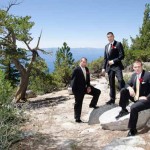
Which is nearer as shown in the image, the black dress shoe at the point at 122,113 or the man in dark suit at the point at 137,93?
the man in dark suit at the point at 137,93

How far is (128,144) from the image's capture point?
24.1 ft

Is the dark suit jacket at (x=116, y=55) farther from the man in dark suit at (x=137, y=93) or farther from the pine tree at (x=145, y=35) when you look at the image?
the pine tree at (x=145, y=35)

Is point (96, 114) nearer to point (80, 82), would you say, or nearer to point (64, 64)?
point (80, 82)

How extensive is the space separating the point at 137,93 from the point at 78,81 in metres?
2.49

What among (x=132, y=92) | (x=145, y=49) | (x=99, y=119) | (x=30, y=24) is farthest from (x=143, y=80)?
(x=145, y=49)

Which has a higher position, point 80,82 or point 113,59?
point 113,59

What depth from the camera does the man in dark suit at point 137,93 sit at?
8.04 meters

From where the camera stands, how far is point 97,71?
4041 centimetres

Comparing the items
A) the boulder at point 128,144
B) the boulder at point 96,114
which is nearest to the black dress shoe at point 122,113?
the boulder at point 96,114

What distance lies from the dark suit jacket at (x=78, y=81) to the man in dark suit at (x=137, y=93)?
1.92 m

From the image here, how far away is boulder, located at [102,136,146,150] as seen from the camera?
23.6 ft

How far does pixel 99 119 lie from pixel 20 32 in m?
13.0

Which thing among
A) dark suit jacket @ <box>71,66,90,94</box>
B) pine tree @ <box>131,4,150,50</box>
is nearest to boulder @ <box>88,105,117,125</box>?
dark suit jacket @ <box>71,66,90,94</box>

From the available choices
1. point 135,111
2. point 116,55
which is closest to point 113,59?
point 116,55
